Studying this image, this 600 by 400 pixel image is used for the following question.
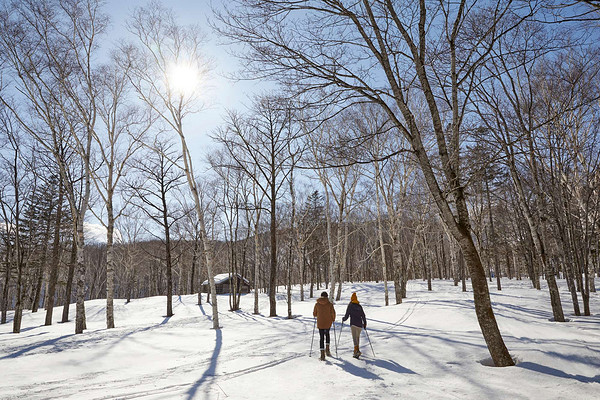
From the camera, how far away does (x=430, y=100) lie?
5.70 metres

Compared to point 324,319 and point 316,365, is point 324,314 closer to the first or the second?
point 324,319

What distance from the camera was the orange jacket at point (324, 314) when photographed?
23.6 feet

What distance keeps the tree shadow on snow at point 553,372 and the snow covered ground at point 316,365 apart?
16mm

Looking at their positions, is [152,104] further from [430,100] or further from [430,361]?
[430,361]

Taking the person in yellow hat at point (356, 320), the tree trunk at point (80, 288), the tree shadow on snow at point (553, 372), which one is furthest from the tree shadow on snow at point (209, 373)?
the tree trunk at point (80, 288)

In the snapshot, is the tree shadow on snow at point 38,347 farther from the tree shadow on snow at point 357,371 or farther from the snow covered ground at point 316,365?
the tree shadow on snow at point 357,371

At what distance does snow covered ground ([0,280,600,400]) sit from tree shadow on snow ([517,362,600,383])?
0.02m

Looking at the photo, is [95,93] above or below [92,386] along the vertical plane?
above

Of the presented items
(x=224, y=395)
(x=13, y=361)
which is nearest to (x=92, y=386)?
(x=224, y=395)

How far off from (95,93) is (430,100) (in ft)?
46.2

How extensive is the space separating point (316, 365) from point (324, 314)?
1.22m

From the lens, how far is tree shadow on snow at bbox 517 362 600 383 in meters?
4.52

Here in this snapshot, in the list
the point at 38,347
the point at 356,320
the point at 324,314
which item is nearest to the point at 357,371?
the point at 356,320

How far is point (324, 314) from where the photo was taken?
7.34m
